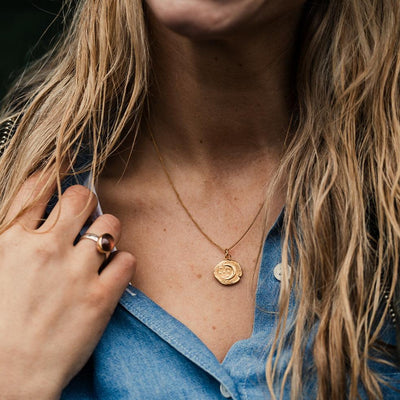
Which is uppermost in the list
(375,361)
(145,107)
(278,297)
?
(145,107)

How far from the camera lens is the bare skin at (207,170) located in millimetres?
1407

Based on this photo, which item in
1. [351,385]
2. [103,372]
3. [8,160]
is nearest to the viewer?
[351,385]

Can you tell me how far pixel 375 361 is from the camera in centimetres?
129

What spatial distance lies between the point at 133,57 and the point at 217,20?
305mm

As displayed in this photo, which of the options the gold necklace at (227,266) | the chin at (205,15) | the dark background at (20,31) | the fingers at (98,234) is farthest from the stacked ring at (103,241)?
the dark background at (20,31)

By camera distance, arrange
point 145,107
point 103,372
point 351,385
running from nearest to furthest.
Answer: point 351,385, point 103,372, point 145,107

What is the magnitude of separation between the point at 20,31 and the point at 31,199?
0.89m

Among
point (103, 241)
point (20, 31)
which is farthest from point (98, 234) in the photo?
point (20, 31)

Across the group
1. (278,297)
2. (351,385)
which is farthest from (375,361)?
(278,297)

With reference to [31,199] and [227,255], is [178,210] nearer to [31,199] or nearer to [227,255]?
[227,255]

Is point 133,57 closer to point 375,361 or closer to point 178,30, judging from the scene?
point 178,30

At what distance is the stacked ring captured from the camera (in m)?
1.33

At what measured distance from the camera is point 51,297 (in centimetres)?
128

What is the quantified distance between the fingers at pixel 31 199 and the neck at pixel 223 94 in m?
0.32
